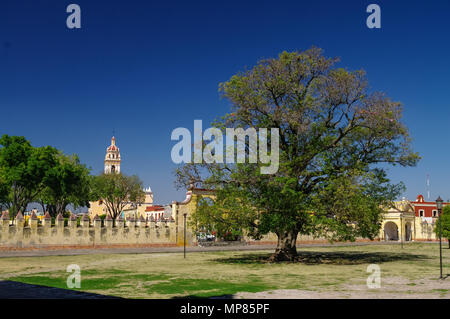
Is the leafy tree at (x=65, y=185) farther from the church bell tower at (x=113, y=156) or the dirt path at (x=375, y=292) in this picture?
the church bell tower at (x=113, y=156)

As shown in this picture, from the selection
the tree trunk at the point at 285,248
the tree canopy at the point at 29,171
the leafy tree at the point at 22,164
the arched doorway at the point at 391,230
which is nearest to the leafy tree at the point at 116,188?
the tree canopy at the point at 29,171

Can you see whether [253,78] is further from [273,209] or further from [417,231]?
[417,231]

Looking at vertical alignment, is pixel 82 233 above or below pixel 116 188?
below

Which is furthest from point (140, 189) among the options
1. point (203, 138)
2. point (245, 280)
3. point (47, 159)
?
point (245, 280)

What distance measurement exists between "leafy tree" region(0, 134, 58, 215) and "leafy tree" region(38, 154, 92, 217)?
105cm

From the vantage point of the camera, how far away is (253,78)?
24.5m

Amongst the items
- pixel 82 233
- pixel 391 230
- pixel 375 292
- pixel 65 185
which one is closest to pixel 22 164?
pixel 65 185

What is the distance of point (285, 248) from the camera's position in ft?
83.6

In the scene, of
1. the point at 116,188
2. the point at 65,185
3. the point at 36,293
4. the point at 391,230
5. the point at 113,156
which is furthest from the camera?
Result: the point at 113,156

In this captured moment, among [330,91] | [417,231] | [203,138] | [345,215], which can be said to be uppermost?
[330,91]

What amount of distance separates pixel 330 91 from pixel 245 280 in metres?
12.4

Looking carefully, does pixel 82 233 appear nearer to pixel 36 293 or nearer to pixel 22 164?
pixel 22 164

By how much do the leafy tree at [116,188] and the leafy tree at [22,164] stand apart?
15.8m

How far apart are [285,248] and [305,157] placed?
18.2 feet
